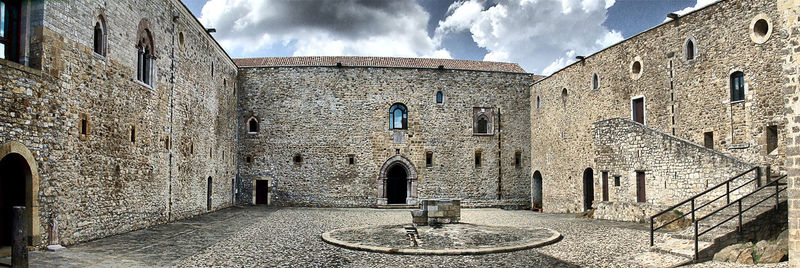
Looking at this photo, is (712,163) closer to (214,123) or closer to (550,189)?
(550,189)

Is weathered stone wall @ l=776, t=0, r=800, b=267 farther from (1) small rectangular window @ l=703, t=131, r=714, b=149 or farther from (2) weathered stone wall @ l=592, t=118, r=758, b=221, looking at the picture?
(1) small rectangular window @ l=703, t=131, r=714, b=149

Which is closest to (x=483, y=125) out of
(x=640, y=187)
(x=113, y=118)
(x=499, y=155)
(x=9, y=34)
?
(x=499, y=155)

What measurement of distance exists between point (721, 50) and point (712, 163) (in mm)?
3989

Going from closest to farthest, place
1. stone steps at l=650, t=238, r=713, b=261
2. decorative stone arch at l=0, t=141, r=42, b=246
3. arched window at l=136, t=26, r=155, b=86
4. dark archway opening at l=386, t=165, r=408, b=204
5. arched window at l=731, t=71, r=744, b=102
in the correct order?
stone steps at l=650, t=238, r=713, b=261
decorative stone arch at l=0, t=141, r=42, b=246
arched window at l=731, t=71, r=744, b=102
arched window at l=136, t=26, r=155, b=86
dark archway opening at l=386, t=165, r=408, b=204

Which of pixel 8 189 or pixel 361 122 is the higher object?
pixel 361 122

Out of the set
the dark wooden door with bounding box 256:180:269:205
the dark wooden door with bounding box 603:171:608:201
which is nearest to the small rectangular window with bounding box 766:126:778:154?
the dark wooden door with bounding box 603:171:608:201

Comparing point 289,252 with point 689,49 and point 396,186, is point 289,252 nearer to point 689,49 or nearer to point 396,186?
point 689,49

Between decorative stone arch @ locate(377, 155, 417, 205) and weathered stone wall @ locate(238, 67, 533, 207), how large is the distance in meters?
0.18

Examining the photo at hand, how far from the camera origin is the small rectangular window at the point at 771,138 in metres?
14.1

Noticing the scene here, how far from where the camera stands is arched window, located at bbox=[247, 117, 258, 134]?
26.9 m

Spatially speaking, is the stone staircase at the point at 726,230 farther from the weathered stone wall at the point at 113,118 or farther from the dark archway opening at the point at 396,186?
the dark archway opening at the point at 396,186

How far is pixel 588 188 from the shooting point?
21984 mm

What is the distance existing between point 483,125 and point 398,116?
4.38 metres

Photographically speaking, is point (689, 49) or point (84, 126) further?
point (689, 49)
